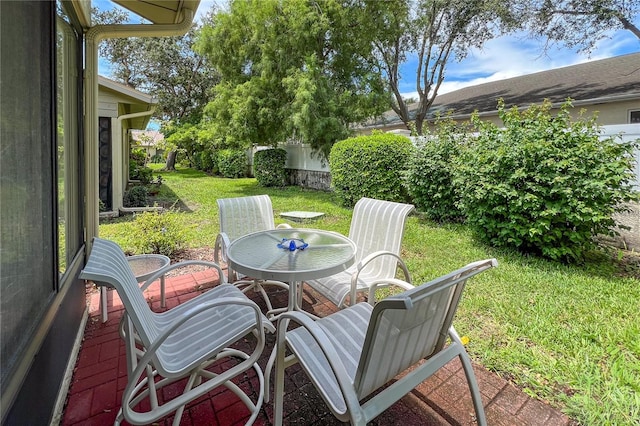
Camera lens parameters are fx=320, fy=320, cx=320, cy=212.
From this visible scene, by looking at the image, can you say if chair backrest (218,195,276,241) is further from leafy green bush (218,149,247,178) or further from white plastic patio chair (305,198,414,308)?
leafy green bush (218,149,247,178)

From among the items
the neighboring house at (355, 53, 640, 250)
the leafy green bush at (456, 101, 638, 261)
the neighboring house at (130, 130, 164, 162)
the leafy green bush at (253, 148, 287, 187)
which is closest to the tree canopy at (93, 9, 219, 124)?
the neighboring house at (130, 130, 164, 162)

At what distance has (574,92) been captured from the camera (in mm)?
10656

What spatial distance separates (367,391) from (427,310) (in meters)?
0.43

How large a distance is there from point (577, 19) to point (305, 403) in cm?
1455

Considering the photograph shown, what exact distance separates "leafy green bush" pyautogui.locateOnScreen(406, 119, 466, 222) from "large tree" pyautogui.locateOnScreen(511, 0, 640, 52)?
8.48 meters

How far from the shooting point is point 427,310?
1.41 meters

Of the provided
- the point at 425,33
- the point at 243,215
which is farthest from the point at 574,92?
the point at 243,215

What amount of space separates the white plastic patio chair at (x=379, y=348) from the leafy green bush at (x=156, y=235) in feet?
11.2

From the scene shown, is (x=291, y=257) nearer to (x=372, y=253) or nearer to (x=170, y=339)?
(x=372, y=253)

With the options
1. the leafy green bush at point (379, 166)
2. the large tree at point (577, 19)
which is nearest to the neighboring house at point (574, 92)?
the large tree at point (577, 19)

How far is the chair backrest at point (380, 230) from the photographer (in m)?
2.81

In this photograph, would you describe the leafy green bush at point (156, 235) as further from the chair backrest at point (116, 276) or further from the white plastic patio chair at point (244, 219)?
the chair backrest at point (116, 276)

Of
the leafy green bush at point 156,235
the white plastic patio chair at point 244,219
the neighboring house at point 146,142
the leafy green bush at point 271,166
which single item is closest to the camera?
the white plastic patio chair at point 244,219

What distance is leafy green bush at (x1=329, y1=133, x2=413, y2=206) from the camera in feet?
24.5
